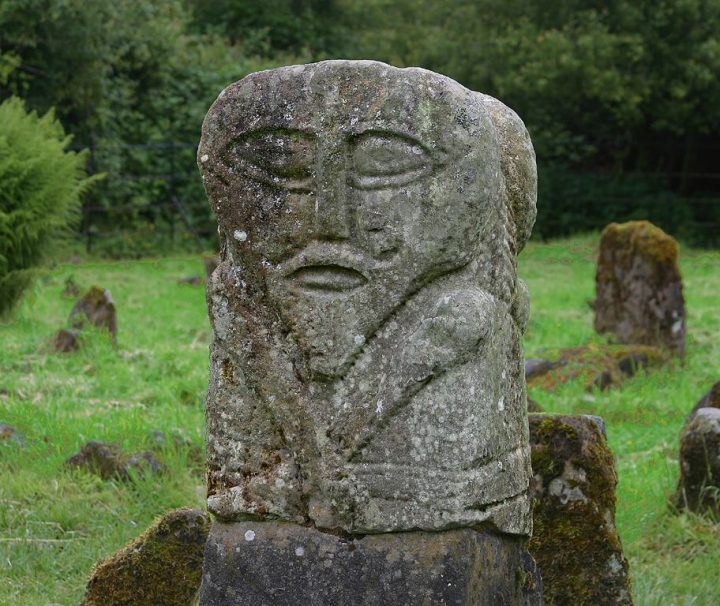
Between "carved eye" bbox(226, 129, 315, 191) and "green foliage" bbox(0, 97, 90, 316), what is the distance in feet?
26.5

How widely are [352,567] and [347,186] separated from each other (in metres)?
1.10

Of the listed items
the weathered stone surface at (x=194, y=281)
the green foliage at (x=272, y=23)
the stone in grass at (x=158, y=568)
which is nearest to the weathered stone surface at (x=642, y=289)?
the weathered stone surface at (x=194, y=281)

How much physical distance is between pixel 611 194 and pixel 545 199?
133 cm

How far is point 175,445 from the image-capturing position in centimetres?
653

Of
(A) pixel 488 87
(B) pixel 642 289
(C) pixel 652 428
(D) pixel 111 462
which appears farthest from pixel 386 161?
(A) pixel 488 87

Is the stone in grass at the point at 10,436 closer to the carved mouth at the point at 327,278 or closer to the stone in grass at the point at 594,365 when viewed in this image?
the carved mouth at the point at 327,278

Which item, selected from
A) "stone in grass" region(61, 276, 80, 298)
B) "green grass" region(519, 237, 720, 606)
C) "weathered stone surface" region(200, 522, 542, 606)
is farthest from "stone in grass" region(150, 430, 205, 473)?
"stone in grass" region(61, 276, 80, 298)

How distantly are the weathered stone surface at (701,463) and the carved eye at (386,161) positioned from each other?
3014mm

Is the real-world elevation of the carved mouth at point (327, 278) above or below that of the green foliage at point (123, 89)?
above

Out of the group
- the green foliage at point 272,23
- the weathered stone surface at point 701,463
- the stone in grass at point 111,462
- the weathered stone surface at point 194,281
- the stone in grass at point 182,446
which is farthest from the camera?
the green foliage at point 272,23

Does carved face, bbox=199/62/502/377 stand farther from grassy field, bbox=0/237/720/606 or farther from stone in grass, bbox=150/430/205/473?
stone in grass, bbox=150/430/205/473

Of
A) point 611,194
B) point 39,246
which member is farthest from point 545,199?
point 39,246

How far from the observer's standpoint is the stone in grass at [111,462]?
19.6 ft

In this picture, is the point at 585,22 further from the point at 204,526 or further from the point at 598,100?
the point at 204,526
